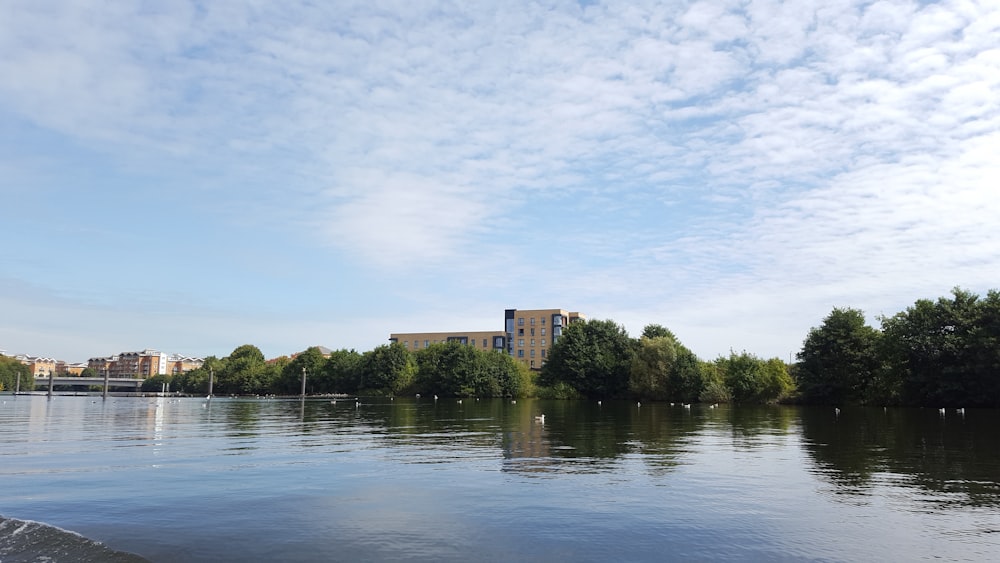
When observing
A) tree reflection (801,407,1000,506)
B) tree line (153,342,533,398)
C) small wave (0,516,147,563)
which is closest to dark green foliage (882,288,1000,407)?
tree reflection (801,407,1000,506)

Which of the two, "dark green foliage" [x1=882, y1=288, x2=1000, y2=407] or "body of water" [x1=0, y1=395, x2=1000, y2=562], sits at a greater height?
"dark green foliage" [x1=882, y1=288, x2=1000, y2=407]

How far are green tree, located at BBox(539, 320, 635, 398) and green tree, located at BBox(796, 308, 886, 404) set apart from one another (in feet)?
132

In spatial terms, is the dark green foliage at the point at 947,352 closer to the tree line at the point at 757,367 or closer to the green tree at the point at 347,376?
the tree line at the point at 757,367

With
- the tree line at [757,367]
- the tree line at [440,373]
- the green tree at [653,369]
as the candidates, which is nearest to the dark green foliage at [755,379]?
the tree line at [757,367]

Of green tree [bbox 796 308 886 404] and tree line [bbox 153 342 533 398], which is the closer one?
green tree [bbox 796 308 886 404]

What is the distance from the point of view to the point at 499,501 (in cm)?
2130

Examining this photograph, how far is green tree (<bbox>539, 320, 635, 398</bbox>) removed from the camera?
142000mm

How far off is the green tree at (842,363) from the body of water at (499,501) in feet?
217

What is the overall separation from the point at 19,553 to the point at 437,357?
153 meters

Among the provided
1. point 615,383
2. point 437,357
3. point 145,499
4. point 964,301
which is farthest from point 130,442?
point 437,357

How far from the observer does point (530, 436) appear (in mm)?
44938

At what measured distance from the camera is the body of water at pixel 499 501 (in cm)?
1583

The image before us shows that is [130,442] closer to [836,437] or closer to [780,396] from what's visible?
[836,437]

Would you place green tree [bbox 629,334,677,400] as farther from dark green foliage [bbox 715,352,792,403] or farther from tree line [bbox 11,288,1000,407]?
dark green foliage [bbox 715,352,792,403]
